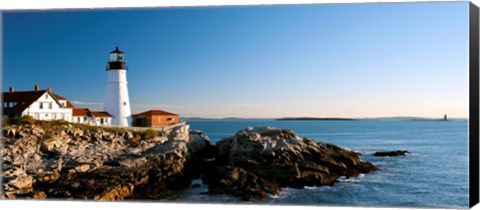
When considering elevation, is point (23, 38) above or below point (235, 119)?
above

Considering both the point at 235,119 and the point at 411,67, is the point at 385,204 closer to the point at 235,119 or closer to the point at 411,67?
the point at 411,67

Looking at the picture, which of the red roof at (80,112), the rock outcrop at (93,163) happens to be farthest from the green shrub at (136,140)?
the red roof at (80,112)

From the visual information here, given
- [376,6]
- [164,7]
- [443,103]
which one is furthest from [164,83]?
[443,103]

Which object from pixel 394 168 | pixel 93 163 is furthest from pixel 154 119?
pixel 394 168

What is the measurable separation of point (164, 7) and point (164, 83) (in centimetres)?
173

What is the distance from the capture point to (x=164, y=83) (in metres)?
8.70

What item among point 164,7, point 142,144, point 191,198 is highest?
point 164,7

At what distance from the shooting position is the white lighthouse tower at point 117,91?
8.66m

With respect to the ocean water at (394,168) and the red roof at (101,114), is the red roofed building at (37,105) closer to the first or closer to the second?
the red roof at (101,114)

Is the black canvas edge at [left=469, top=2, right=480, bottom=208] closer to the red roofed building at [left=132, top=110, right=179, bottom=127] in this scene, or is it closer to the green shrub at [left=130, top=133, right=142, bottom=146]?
the red roofed building at [left=132, top=110, right=179, bottom=127]

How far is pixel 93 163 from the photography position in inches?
334

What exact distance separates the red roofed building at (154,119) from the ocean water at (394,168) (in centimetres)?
39

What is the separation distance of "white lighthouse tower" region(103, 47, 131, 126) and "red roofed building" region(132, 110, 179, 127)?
0.80ft

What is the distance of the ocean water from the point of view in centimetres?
749
